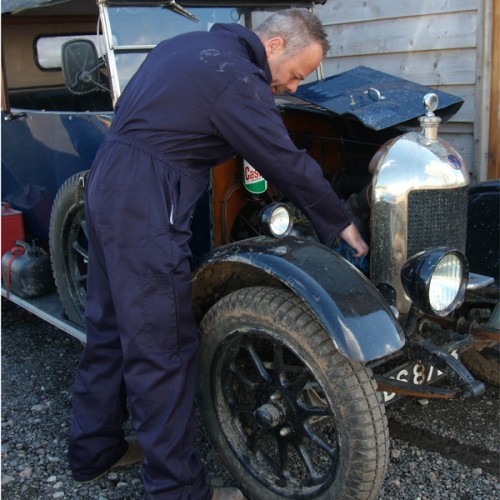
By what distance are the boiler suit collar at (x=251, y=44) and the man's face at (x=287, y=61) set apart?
36mm

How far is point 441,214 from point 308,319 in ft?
2.49

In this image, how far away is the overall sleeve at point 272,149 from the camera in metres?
2.11

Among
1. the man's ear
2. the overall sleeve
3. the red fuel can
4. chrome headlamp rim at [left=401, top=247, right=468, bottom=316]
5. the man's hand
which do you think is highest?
the man's ear

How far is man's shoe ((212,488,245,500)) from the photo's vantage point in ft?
8.03

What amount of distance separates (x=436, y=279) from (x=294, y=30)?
3.21ft

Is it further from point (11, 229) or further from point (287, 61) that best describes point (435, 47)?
point (11, 229)

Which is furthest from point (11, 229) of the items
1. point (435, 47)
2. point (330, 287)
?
point (435, 47)

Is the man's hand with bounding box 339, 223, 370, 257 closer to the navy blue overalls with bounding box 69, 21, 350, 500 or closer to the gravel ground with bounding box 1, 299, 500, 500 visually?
the navy blue overalls with bounding box 69, 21, 350, 500

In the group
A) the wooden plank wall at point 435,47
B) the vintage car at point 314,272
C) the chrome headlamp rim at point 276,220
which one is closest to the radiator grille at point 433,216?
the vintage car at point 314,272

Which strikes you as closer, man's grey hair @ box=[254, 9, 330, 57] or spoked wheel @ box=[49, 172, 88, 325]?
man's grey hair @ box=[254, 9, 330, 57]

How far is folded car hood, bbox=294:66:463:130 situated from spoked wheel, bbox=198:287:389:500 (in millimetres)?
967

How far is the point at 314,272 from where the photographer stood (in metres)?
2.20

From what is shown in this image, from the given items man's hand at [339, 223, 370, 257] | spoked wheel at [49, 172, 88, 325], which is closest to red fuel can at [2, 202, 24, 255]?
spoked wheel at [49, 172, 88, 325]

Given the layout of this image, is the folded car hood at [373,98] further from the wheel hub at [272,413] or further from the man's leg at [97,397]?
the man's leg at [97,397]
